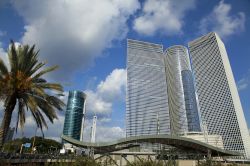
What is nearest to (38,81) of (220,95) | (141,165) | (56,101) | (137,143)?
(56,101)

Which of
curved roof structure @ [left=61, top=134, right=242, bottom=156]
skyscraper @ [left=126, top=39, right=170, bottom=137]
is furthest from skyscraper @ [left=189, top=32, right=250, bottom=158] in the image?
curved roof structure @ [left=61, top=134, right=242, bottom=156]

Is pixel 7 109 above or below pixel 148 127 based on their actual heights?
below

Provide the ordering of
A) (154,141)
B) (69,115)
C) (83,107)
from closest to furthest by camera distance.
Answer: (154,141) < (69,115) < (83,107)

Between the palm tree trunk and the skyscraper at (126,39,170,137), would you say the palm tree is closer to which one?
the palm tree trunk

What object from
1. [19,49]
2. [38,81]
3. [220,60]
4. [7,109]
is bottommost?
[7,109]

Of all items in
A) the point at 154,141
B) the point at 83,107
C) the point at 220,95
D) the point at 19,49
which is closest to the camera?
the point at 19,49

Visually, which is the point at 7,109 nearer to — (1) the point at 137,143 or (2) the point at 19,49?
(2) the point at 19,49

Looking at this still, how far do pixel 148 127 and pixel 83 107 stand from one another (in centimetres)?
5899

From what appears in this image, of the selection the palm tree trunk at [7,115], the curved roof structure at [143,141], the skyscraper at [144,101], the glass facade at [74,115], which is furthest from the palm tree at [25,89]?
the skyscraper at [144,101]

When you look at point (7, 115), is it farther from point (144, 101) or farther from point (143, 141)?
point (144, 101)

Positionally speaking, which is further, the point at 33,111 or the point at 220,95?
the point at 220,95

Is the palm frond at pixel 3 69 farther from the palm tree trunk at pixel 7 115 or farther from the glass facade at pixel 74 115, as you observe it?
the glass facade at pixel 74 115

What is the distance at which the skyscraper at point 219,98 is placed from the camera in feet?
486

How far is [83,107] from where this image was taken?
189 m
